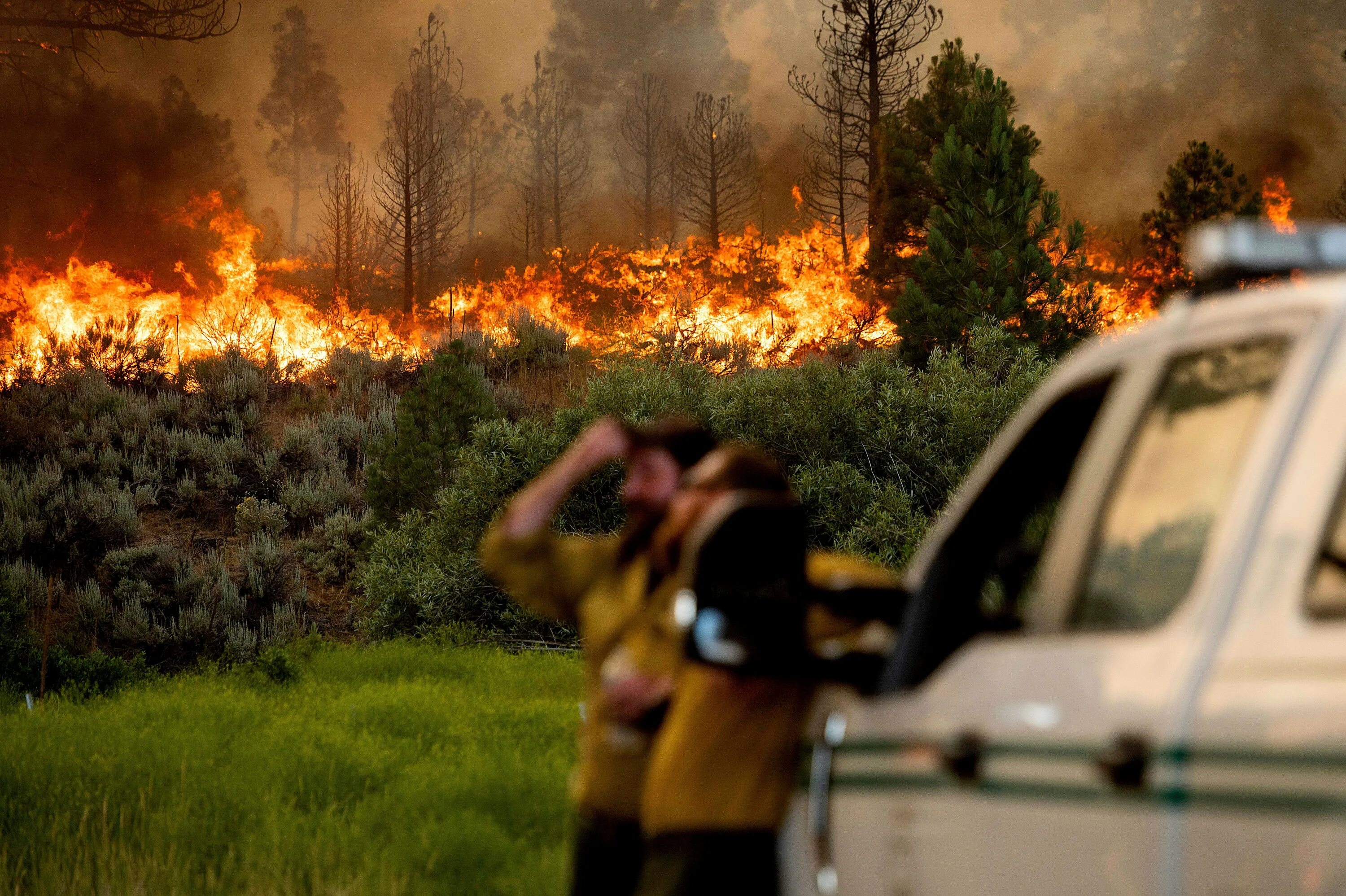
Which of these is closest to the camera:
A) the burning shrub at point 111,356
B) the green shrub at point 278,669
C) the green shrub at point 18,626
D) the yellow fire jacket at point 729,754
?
the yellow fire jacket at point 729,754

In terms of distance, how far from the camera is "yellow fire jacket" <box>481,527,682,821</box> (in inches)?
116

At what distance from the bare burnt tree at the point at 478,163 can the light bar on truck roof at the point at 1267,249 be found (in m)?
69.4

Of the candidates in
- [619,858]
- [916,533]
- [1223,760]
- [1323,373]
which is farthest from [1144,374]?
→ [916,533]

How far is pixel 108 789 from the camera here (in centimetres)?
768

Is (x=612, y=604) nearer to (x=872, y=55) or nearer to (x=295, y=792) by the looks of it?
(x=295, y=792)

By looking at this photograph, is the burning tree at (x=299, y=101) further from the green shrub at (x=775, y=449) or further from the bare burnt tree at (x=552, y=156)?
the green shrub at (x=775, y=449)

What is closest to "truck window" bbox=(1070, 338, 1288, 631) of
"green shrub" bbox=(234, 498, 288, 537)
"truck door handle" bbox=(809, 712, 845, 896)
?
"truck door handle" bbox=(809, 712, 845, 896)

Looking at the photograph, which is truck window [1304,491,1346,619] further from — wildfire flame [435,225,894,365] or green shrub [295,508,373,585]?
wildfire flame [435,225,894,365]

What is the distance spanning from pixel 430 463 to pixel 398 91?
38.8 meters

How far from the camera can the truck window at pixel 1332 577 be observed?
1314 mm

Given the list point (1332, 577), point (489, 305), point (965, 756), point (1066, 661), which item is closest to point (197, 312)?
point (489, 305)

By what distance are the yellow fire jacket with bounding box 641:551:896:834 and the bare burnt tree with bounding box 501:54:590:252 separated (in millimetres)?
59054

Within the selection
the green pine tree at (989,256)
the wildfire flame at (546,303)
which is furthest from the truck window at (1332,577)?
the wildfire flame at (546,303)

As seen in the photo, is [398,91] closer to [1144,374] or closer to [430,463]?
[430,463]
